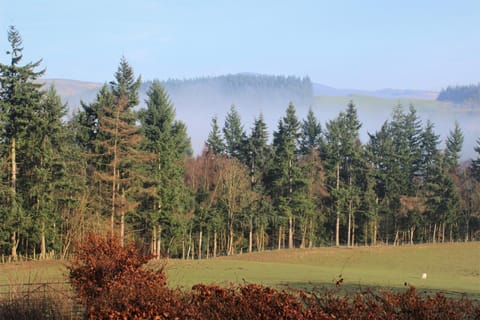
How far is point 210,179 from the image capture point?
7225cm

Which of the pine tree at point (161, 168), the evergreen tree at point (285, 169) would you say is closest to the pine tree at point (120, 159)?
the pine tree at point (161, 168)

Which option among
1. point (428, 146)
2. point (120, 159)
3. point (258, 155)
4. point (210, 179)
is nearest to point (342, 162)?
point (258, 155)

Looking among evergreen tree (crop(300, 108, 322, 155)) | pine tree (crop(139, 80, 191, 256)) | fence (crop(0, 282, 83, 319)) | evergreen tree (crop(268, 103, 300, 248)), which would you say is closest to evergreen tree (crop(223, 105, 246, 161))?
evergreen tree (crop(300, 108, 322, 155))

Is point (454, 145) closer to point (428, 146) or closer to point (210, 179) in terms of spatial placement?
point (428, 146)

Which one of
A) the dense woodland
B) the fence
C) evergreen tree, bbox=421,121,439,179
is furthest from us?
evergreen tree, bbox=421,121,439,179

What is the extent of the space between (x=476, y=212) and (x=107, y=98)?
52087 mm

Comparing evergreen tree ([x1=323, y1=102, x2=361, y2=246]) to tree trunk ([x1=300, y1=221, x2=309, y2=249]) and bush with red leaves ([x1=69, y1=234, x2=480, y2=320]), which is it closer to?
tree trunk ([x1=300, y1=221, x2=309, y2=249])

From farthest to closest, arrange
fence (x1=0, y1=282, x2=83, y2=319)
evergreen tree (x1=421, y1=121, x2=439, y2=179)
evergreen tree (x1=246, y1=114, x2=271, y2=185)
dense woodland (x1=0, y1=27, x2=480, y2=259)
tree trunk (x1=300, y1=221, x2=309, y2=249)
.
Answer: evergreen tree (x1=421, y1=121, x2=439, y2=179) → evergreen tree (x1=246, y1=114, x2=271, y2=185) → tree trunk (x1=300, y1=221, x2=309, y2=249) → dense woodland (x1=0, y1=27, x2=480, y2=259) → fence (x1=0, y1=282, x2=83, y2=319)

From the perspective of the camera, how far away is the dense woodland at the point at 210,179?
40.6 m

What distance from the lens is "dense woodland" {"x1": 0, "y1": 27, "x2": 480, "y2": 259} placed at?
40.6 metres

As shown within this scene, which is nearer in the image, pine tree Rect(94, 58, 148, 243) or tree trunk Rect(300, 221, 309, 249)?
pine tree Rect(94, 58, 148, 243)

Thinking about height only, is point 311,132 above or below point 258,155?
above

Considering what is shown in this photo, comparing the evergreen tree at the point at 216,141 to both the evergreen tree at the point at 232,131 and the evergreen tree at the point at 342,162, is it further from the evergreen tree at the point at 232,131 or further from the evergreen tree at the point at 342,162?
the evergreen tree at the point at 342,162

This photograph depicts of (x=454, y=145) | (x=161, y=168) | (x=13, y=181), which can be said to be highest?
(x=454, y=145)
